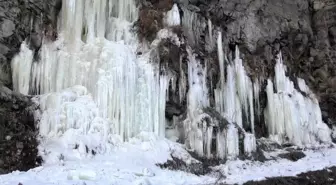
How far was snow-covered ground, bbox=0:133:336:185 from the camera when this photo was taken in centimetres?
1325

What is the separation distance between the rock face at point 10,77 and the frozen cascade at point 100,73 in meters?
0.56

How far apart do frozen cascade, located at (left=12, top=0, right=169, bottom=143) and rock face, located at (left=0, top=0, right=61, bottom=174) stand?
0.56m

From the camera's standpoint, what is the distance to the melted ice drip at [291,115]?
25.6 meters

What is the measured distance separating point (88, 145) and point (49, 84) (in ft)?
13.4

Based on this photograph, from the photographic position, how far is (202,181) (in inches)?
631

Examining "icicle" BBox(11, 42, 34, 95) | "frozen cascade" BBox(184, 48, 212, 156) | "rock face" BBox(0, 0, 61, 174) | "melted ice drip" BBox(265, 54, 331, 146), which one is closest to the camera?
"rock face" BBox(0, 0, 61, 174)

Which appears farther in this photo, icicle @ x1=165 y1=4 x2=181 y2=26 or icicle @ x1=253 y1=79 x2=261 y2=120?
icicle @ x1=253 y1=79 x2=261 y2=120

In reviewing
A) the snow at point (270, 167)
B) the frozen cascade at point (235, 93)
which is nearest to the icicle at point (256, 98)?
the frozen cascade at point (235, 93)

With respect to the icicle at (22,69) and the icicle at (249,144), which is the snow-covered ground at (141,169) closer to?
the icicle at (249,144)

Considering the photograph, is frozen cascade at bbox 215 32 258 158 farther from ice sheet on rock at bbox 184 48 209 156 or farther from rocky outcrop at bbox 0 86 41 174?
rocky outcrop at bbox 0 86 41 174

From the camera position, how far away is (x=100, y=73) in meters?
18.9

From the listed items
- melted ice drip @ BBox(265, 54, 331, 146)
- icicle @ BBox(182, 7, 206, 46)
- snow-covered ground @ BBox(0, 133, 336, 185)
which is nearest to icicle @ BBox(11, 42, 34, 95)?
snow-covered ground @ BBox(0, 133, 336, 185)

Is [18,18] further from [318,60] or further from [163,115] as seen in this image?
[318,60]

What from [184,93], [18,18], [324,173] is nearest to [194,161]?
[184,93]
